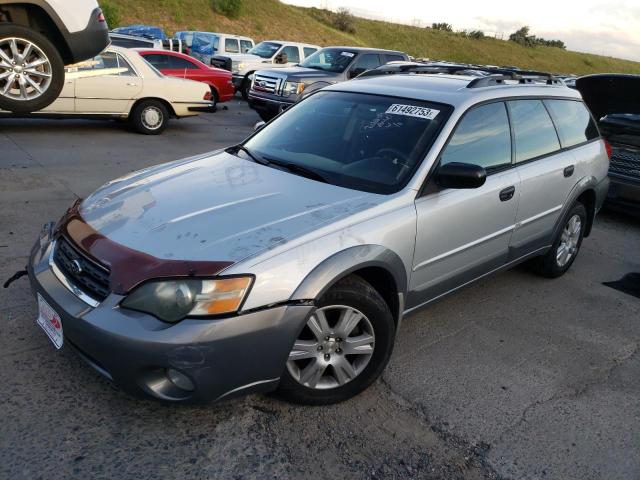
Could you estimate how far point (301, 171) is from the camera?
3496 mm

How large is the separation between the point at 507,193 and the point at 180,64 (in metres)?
11.1

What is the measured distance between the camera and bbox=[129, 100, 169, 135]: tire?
1008 cm

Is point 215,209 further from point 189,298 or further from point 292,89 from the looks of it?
point 292,89

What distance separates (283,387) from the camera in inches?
109

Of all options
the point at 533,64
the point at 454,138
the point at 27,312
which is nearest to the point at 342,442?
the point at 454,138

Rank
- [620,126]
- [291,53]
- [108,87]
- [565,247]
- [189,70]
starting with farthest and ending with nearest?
1. [291,53]
2. [189,70]
3. [108,87]
4. [620,126]
5. [565,247]

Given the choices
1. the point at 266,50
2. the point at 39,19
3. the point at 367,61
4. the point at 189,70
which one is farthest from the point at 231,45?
the point at 39,19

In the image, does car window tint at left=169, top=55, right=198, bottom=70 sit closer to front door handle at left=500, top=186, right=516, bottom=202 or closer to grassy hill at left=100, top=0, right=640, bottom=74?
front door handle at left=500, top=186, right=516, bottom=202

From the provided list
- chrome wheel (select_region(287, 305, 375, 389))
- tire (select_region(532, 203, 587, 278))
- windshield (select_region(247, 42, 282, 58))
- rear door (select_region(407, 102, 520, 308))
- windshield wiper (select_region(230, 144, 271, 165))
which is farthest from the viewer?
windshield (select_region(247, 42, 282, 58))

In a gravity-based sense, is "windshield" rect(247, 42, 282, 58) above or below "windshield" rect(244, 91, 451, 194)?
below

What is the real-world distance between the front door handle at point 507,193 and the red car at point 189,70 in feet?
33.3

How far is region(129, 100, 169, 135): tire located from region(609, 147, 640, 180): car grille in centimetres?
737

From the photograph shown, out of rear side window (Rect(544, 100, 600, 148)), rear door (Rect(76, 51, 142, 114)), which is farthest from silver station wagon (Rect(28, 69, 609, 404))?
rear door (Rect(76, 51, 142, 114))

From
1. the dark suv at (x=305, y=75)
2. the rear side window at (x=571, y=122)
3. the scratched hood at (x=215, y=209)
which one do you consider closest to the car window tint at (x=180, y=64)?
the dark suv at (x=305, y=75)
